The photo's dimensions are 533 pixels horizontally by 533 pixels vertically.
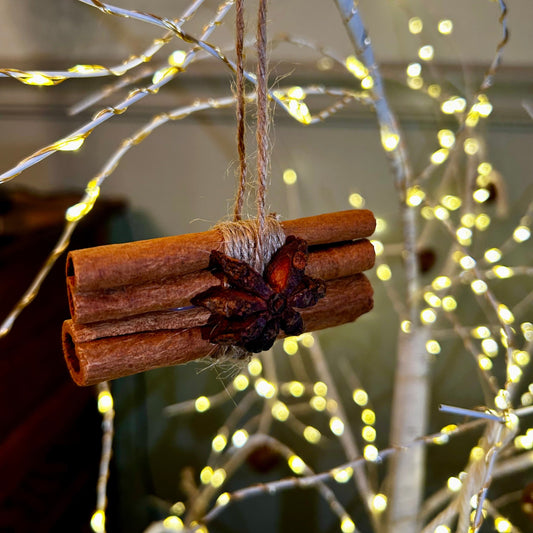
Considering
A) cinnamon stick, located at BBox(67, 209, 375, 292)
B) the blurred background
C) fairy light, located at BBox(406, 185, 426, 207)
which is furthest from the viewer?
Answer: the blurred background

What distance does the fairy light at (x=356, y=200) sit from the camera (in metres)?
1.05

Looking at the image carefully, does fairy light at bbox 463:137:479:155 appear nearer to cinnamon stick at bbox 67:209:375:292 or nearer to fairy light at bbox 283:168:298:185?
fairy light at bbox 283:168:298:185

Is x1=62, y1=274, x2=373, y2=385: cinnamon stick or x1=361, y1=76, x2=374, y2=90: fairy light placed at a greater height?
x1=361, y1=76, x2=374, y2=90: fairy light

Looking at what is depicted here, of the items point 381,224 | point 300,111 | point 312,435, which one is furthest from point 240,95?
point 312,435

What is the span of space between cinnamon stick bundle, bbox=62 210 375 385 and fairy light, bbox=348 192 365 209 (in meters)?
0.61

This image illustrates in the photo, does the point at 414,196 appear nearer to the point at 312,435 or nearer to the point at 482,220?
the point at 482,220

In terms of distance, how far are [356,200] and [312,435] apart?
0.51 metres

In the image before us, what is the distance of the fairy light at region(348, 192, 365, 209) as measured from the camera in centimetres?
105

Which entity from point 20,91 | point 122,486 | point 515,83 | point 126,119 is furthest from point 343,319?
point 122,486

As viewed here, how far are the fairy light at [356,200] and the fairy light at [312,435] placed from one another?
18.0 inches

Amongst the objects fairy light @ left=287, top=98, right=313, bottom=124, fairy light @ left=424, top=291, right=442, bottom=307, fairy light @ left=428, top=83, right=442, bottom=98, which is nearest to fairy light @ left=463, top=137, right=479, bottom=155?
fairy light @ left=428, top=83, right=442, bottom=98

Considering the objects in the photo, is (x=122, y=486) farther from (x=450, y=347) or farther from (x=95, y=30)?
(x=95, y=30)

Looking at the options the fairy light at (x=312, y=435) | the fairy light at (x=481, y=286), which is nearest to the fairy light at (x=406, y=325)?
the fairy light at (x=481, y=286)

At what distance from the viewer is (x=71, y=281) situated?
389mm
